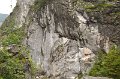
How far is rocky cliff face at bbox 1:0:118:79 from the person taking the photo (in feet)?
140

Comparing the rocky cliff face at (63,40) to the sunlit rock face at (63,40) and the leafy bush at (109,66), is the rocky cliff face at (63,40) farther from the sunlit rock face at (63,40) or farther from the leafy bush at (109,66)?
the leafy bush at (109,66)

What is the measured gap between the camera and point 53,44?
155ft

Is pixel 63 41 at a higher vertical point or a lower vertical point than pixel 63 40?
lower

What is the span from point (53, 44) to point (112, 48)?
9526 millimetres

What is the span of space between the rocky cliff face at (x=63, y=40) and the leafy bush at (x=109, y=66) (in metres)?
2.06

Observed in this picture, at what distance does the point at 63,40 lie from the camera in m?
45.7

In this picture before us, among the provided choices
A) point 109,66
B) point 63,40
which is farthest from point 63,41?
point 109,66

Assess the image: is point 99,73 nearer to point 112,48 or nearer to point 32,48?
point 112,48

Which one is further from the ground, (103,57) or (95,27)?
(95,27)

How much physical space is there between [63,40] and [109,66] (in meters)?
11.0

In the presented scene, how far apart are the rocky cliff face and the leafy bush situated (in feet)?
6.77

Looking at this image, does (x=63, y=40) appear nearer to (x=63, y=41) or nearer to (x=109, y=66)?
(x=63, y=41)

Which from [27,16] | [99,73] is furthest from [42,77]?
[27,16]

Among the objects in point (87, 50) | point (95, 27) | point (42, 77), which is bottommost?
point (42, 77)
